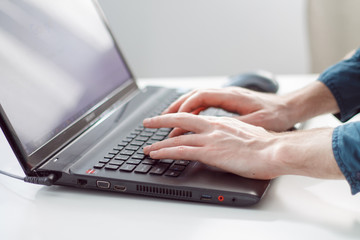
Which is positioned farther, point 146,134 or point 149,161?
point 146,134

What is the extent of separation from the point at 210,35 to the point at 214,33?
3 centimetres

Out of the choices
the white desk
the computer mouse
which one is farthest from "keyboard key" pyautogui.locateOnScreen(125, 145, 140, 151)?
the computer mouse

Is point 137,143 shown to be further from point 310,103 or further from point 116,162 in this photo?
point 310,103

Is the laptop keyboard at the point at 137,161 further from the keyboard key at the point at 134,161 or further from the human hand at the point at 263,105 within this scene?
the human hand at the point at 263,105

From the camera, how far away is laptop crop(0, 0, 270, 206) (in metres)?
0.63

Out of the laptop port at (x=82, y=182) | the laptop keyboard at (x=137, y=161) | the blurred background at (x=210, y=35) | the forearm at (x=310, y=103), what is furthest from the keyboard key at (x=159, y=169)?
the blurred background at (x=210, y=35)

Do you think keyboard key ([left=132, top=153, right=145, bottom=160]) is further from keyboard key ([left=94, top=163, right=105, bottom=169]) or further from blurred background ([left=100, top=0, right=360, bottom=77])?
blurred background ([left=100, top=0, right=360, bottom=77])

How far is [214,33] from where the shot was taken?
2367mm

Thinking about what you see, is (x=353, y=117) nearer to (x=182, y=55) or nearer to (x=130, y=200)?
(x=130, y=200)

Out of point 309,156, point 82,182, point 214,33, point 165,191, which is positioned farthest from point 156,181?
point 214,33

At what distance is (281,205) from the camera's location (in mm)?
616

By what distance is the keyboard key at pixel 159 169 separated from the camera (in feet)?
2.12

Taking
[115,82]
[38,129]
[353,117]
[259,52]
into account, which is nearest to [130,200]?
[38,129]

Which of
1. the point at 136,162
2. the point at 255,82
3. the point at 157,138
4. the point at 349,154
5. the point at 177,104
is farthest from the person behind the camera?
the point at 255,82
